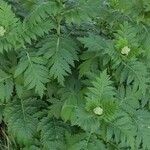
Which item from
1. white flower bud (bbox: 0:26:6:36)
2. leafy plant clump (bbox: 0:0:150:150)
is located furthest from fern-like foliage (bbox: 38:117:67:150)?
white flower bud (bbox: 0:26:6:36)

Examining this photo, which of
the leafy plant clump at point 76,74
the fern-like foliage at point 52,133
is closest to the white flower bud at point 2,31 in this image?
the leafy plant clump at point 76,74

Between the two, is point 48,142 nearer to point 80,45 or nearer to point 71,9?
point 80,45

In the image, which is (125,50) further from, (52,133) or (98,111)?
(52,133)

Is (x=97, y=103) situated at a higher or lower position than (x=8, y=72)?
lower

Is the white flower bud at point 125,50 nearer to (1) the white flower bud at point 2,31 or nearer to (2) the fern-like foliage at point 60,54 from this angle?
(2) the fern-like foliage at point 60,54

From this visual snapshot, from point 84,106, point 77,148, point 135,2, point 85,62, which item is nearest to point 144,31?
point 135,2

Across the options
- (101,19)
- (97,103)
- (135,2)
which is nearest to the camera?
(97,103)

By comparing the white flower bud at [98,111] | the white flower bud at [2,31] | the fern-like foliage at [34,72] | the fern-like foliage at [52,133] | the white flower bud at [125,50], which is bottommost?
the fern-like foliage at [52,133]

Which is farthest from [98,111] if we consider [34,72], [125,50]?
[34,72]
